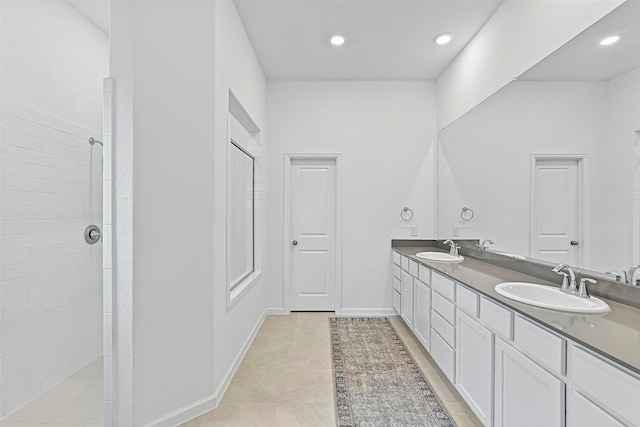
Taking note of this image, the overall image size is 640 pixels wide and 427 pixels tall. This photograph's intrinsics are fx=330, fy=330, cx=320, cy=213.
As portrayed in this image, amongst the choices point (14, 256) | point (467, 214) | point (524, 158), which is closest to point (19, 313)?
point (14, 256)

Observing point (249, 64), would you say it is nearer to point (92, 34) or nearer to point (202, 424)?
point (92, 34)

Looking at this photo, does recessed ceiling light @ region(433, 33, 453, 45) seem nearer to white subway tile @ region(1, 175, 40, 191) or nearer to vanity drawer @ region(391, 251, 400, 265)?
vanity drawer @ region(391, 251, 400, 265)

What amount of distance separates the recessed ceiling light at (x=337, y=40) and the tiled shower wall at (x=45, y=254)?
86.9 inches

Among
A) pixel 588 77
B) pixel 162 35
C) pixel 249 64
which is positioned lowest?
pixel 588 77

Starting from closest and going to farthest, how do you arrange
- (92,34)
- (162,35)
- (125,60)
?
(125,60) < (162,35) < (92,34)

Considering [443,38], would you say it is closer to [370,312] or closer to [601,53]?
[601,53]

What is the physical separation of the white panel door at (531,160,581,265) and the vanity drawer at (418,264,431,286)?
2.53 ft

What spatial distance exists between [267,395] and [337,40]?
9.94ft

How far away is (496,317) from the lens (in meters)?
1.67

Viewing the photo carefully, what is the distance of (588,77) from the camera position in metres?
1.81

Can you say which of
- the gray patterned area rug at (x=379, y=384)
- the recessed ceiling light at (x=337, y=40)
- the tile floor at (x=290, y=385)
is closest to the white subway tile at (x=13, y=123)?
the tile floor at (x=290, y=385)

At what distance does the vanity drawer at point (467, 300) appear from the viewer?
1.90m

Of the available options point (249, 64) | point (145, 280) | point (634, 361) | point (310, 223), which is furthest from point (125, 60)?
point (310, 223)

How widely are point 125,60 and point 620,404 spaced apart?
2495 mm
